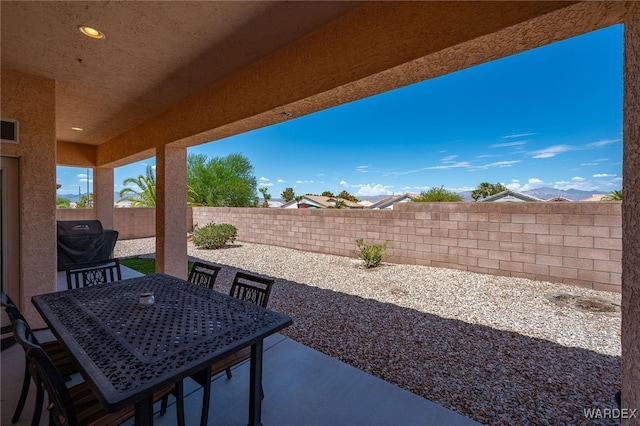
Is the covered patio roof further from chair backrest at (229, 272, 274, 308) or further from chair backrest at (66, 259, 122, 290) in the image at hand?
chair backrest at (229, 272, 274, 308)

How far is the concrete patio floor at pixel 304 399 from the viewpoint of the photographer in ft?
6.51

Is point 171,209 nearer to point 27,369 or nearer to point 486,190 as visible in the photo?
point 27,369

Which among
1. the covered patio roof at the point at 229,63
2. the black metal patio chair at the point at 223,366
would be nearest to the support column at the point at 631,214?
the covered patio roof at the point at 229,63

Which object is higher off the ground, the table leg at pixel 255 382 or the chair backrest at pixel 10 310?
the chair backrest at pixel 10 310

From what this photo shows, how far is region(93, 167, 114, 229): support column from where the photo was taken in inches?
314

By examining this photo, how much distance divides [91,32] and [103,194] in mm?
7287

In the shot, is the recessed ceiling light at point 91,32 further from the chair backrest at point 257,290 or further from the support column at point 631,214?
the support column at point 631,214

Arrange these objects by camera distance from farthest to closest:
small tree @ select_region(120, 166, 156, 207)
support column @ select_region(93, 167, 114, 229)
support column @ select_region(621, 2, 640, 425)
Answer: small tree @ select_region(120, 166, 156, 207)
support column @ select_region(93, 167, 114, 229)
support column @ select_region(621, 2, 640, 425)

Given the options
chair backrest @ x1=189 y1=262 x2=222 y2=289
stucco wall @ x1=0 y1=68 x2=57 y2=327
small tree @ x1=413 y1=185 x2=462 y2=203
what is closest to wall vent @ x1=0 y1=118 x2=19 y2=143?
stucco wall @ x1=0 y1=68 x2=57 y2=327

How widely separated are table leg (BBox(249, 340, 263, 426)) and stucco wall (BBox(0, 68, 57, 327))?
Answer: 3.35 metres

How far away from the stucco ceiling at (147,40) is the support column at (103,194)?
4.80 metres

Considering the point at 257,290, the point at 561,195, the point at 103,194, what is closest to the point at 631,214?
the point at 257,290

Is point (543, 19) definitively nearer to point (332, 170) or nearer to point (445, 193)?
point (445, 193)

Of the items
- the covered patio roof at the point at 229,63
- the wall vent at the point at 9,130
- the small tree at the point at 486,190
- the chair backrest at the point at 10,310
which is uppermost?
the small tree at the point at 486,190
